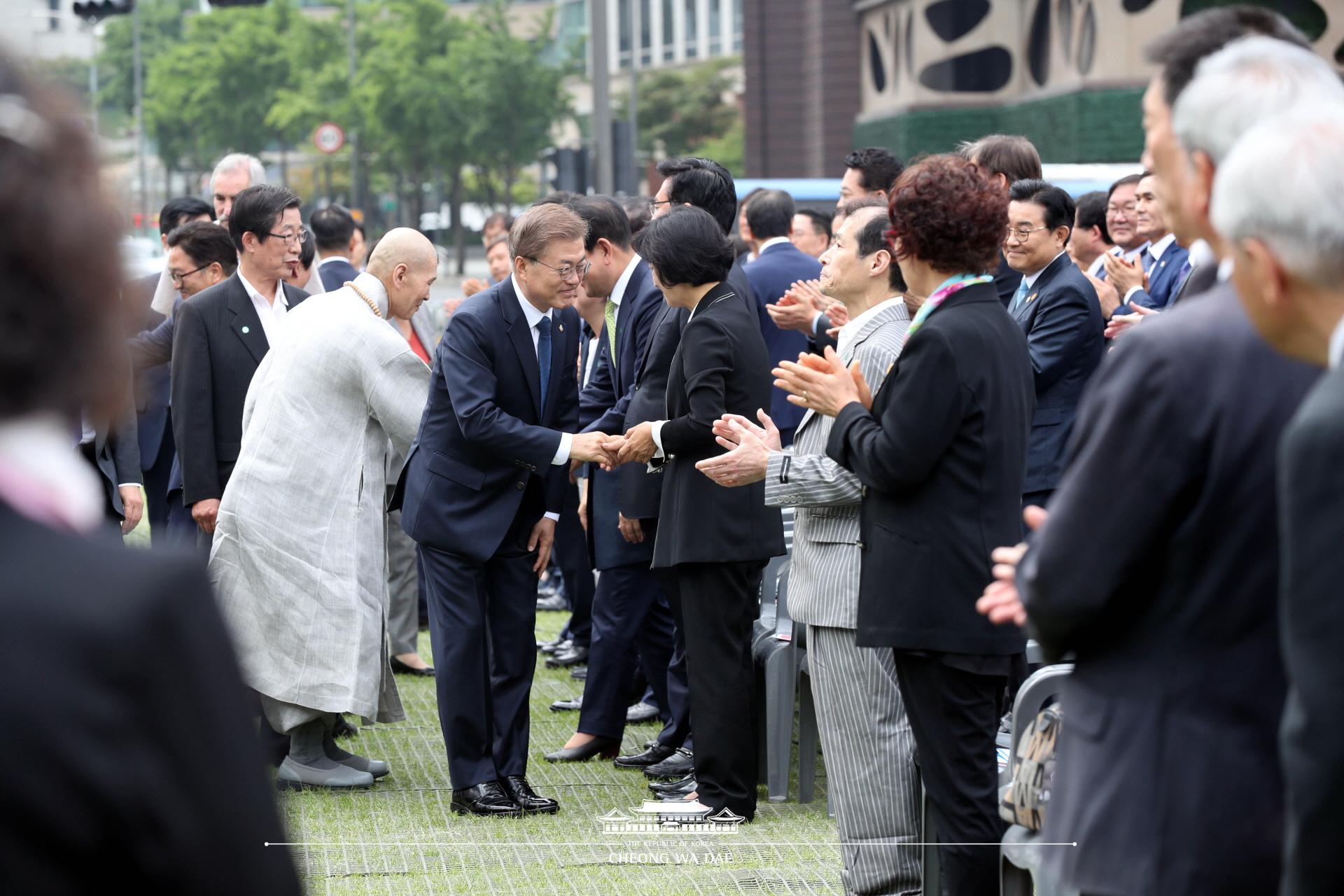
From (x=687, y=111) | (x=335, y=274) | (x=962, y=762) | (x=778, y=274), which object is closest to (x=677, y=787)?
(x=962, y=762)

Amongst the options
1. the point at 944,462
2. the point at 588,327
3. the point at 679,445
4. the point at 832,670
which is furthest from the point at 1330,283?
the point at 588,327

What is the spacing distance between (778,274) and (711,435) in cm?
331

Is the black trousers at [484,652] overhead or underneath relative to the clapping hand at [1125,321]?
underneath

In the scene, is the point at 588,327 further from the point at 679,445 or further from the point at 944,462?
the point at 944,462

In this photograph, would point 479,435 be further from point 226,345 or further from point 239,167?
point 239,167

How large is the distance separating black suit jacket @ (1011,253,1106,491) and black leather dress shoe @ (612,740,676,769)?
1.84 meters

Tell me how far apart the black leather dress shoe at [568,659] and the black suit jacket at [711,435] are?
10.6 ft

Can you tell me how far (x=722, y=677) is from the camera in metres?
5.76

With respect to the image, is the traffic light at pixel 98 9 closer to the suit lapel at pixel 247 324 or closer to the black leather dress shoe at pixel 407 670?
the black leather dress shoe at pixel 407 670

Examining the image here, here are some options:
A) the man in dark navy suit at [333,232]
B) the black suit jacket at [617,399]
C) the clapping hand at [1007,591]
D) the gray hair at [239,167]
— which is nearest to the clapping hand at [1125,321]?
the black suit jacket at [617,399]

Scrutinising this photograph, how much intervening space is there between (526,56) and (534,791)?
49221mm

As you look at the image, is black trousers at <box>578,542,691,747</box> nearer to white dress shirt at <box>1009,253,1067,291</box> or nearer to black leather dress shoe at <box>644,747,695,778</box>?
black leather dress shoe at <box>644,747,695,778</box>

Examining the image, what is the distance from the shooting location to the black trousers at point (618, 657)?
6832 mm

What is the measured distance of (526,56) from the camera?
5325 cm
